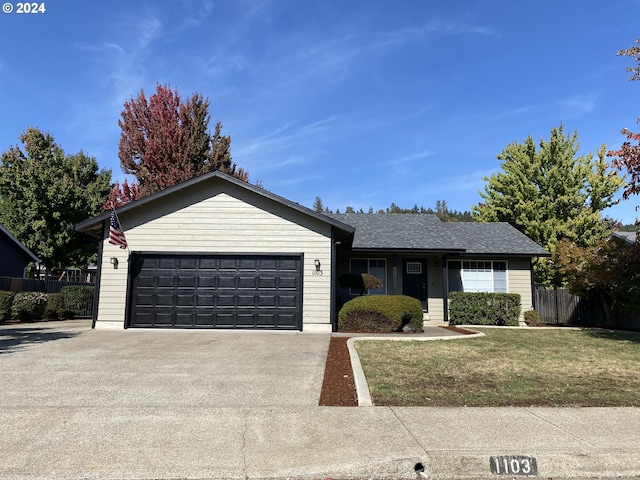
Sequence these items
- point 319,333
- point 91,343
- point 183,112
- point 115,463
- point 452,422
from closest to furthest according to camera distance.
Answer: point 115,463
point 452,422
point 91,343
point 319,333
point 183,112

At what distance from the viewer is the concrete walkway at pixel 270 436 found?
3709mm

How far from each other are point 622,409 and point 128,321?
1301cm

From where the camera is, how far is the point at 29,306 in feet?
54.0

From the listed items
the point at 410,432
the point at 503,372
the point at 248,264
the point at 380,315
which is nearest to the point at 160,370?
the point at 410,432

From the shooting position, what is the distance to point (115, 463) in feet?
12.3

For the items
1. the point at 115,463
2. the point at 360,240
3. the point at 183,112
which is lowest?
the point at 115,463

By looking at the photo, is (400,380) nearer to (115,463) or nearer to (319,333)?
(115,463)

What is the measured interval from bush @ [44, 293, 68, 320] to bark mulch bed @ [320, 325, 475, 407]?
1382 cm

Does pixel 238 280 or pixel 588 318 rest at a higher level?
pixel 238 280

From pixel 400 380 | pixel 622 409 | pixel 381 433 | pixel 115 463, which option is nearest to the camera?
pixel 115 463

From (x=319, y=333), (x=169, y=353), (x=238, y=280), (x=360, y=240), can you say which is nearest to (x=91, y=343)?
(x=169, y=353)

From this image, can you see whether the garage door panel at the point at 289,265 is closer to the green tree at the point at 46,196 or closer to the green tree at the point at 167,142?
the green tree at the point at 167,142

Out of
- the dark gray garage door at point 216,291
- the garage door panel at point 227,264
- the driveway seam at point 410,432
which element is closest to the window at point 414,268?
the dark gray garage door at point 216,291

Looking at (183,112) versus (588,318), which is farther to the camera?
(183,112)
